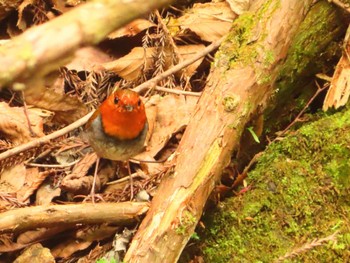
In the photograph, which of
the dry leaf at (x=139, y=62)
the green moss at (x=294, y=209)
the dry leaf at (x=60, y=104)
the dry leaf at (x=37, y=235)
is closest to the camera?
the green moss at (x=294, y=209)

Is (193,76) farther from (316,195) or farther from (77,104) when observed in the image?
(316,195)

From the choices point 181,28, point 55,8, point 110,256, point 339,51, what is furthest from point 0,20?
point 339,51

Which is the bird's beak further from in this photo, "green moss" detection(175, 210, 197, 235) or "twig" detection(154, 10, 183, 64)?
"green moss" detection(175, 210, 197, 235)

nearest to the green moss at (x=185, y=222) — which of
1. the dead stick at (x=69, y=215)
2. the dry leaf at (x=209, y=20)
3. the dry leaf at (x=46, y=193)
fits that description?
the dead stick at (x=69, y=215)

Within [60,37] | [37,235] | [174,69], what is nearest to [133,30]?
[174,69]

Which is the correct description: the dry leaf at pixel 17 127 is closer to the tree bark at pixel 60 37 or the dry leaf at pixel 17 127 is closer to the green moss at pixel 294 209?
the green moss at pixel 294 209

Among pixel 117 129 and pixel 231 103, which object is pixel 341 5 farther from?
pixel 117 129

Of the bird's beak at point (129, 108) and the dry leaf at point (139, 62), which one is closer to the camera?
the bird's beak at point (129, 108)
